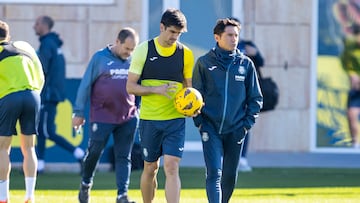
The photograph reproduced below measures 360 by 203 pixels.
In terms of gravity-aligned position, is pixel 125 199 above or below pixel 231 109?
below

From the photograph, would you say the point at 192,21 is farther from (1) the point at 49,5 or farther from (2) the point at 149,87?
(2) the point at 149,87

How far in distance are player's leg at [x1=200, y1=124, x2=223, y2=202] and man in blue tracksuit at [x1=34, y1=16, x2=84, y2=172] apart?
4.67m

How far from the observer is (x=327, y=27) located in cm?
1745

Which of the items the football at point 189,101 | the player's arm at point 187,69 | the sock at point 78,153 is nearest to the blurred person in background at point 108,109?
the player's arm at point 187,69

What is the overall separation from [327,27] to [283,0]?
2.75ft

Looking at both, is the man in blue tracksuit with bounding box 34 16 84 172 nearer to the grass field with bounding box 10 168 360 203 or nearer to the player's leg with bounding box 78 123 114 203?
the grass field with bounding box 10 168 360 203

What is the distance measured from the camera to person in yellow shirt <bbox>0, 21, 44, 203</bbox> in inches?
413

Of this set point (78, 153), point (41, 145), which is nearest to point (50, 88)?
point (41, 145)

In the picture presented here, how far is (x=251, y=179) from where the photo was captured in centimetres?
1412

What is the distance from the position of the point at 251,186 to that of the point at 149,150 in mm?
3507

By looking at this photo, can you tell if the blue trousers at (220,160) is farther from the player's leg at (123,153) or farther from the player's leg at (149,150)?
the player's leg at (123,153)

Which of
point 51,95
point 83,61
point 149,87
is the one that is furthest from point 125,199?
point 83,61

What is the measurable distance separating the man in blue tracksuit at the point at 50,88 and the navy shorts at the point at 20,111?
361cm

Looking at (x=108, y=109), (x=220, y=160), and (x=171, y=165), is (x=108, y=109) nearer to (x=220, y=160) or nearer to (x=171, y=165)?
(x=171, y=165)
